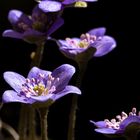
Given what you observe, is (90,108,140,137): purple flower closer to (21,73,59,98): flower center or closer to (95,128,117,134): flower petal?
(95,128,117,134): flower petal

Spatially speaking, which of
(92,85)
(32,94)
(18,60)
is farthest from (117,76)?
(32,94)

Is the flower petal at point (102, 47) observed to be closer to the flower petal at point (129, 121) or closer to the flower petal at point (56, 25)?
the flower petal at point (56, 25)

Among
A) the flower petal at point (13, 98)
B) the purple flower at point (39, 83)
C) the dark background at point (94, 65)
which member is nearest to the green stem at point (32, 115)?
the purple flower at point (39, 83)

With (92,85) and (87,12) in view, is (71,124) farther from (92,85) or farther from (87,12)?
(87,12)

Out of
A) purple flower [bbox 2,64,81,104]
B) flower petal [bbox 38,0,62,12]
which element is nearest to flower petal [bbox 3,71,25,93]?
purple flower [bbox 2,64,81,104]

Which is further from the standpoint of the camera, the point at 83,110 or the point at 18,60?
the point at 18,60
